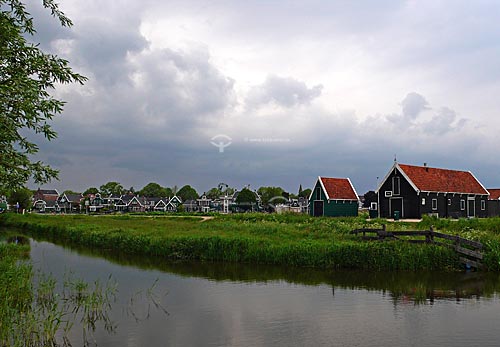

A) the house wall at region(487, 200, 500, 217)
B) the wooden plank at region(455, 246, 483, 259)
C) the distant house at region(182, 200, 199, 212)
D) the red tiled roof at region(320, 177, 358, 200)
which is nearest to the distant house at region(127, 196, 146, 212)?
the distant house at region(182, 200, 199, 212)

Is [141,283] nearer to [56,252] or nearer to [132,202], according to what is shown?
[56,252]

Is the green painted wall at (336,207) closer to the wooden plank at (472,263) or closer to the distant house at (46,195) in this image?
the wooden plank at (472,263)

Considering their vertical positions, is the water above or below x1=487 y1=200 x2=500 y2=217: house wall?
below

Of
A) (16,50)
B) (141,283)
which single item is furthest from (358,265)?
(16,50)

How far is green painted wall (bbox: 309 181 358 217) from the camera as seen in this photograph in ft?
181

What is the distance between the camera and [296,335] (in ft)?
38.4

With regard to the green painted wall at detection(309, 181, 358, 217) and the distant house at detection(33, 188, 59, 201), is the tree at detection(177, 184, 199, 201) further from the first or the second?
the green painted wall at detection(309, 181, 358, 217)

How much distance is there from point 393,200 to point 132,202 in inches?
3806

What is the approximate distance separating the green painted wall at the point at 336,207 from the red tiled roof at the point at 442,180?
10720 millimetres

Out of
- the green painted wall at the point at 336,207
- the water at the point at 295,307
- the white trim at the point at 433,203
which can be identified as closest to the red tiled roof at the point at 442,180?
the white trim at the point at 433,203

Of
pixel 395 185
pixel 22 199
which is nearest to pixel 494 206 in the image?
pixel 395 185

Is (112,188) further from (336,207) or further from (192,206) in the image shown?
(336,207)

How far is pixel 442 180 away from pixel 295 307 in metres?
39.2

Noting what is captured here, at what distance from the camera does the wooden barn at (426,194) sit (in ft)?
149
